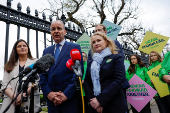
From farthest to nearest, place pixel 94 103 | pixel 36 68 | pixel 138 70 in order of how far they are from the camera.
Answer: pixel 138 70 < pixel 94 103 < pixel 36 68

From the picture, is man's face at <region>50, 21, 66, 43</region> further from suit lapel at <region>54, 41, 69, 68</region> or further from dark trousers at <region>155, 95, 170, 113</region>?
dark trousers at <region>155, 95, 170, 113</region>

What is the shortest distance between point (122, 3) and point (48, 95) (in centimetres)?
1493

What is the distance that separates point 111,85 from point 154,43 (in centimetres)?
366

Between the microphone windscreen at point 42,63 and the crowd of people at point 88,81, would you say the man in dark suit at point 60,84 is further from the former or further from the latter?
the microphone windscreen at point 42,63

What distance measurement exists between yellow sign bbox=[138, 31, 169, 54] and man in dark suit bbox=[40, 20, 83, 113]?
3.49 m

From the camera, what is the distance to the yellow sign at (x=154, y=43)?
4520 mm

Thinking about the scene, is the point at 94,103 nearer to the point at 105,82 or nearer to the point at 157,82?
the point at 105,82

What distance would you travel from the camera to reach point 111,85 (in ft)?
5.74

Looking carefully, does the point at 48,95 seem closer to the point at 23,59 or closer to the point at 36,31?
the point at 23,59

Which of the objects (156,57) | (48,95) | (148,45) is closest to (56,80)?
(48,95)

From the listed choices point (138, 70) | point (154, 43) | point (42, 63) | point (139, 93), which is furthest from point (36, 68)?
point (154, 43)

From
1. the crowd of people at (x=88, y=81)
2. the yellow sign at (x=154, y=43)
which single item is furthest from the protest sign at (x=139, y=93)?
the yellow sign at (x=154, y=43)

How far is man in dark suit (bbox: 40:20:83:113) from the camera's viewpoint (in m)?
1.86

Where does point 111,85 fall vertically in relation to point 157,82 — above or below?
above
